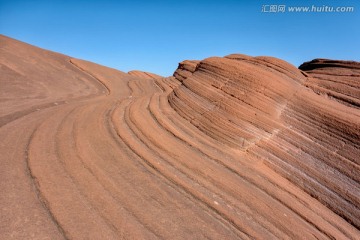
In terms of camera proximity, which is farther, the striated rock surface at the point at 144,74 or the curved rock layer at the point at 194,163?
the striated rock surface at the point at 144,74

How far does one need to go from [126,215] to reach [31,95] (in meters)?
13.1

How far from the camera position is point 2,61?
20922 millimetres

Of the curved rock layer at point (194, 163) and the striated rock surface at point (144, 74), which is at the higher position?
the striated rock surface at point (144, 74)

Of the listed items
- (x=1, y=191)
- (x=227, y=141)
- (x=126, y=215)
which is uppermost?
(x=227, y=141)

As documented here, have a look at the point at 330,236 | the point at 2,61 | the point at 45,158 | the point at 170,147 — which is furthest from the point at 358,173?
the point at 2,61

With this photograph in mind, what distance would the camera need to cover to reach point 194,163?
8.38 metres

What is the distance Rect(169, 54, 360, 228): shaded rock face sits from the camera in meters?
8.77

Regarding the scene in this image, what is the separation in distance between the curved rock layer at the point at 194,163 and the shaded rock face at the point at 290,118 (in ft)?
0.13

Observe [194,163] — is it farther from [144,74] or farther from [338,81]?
[144,74]

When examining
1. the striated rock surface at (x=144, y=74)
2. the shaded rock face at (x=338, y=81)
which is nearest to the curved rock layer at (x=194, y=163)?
the shaded rock face at (x=338, y=81)

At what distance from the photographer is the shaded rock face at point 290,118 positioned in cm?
877

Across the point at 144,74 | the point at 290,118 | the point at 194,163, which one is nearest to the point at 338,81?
the point at 290,118

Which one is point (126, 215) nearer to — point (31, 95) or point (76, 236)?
point (76, 236)

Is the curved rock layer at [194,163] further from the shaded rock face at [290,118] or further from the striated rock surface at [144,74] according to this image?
the striated rock surface at [144,74]
